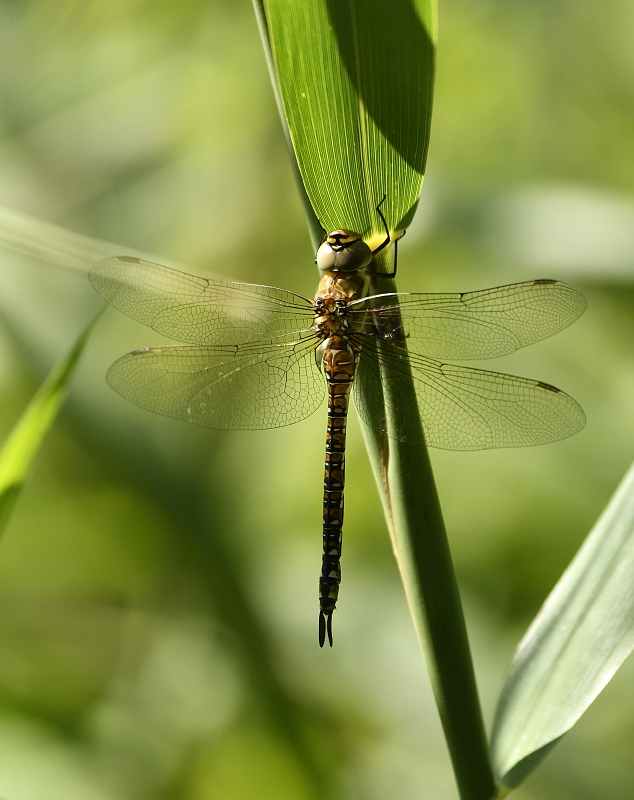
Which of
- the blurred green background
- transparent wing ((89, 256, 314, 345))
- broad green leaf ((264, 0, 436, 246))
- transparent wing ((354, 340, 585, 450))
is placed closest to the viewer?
broad green leaf ((264, 0, 436, 246))

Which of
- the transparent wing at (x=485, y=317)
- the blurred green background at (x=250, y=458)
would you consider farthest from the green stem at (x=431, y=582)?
the blurred green background at (x=250, y=458)

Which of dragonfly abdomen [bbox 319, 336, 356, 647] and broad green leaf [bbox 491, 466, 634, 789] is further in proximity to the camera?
dragonfly abdomen [bbox 319, 336, 356, 647]

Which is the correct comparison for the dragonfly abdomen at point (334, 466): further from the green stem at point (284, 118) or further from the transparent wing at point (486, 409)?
the green stem at point (284, 118)

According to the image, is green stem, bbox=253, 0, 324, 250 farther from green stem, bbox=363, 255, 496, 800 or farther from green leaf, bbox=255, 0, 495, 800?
green stem, bbox=363, 255, 496, 800

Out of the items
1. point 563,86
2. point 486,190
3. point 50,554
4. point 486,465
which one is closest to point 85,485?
point 50,554

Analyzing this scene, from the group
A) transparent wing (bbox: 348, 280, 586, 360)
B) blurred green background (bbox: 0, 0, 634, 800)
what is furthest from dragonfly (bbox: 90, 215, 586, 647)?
blurred green background (bbox: 0, 0, 634, 800)

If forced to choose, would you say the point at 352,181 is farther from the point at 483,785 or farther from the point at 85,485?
the point at 85,485
